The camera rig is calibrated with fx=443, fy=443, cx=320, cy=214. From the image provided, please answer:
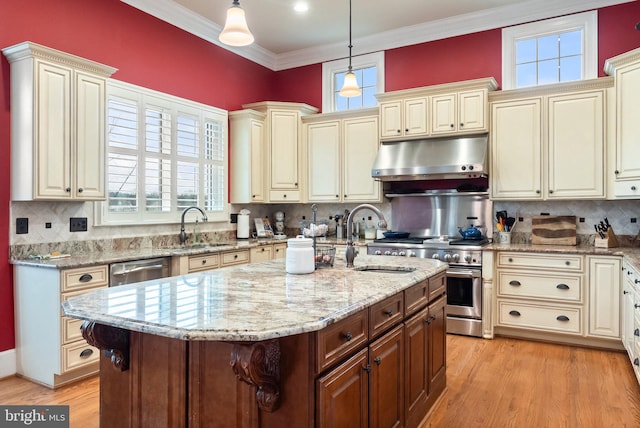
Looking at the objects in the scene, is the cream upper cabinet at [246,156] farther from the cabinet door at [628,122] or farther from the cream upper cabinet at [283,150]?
the cabinet door at [628,122]

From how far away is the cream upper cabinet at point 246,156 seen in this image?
537 centimetres

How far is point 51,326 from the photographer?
313cm

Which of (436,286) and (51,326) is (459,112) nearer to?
(436,286)

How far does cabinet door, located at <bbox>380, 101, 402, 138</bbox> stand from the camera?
4980mm

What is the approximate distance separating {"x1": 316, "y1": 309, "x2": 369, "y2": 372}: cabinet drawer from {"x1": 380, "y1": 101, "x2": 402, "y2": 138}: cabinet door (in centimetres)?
343

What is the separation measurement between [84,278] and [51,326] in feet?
1.29

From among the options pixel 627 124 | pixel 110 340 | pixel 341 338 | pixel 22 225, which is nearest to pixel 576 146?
pixel 627 124

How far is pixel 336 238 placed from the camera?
18.4 ft

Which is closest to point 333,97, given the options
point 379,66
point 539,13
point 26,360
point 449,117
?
point 379,66

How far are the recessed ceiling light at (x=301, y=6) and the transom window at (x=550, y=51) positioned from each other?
7.09 ft

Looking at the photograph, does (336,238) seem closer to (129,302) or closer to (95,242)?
(95,242)

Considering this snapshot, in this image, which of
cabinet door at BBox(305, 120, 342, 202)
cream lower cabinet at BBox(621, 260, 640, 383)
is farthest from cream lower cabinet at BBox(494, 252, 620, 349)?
cabinet door at BBox(305, 120, 342, 202)

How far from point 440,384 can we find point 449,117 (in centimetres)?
283

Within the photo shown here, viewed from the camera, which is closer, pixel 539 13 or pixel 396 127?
pixel 539 13
